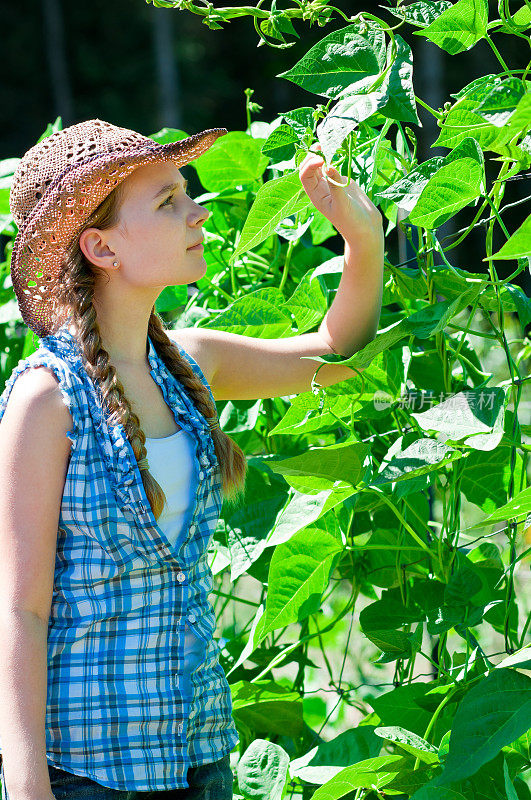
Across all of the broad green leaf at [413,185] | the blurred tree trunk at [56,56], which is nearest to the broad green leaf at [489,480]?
the broad green leaf at [413,185]

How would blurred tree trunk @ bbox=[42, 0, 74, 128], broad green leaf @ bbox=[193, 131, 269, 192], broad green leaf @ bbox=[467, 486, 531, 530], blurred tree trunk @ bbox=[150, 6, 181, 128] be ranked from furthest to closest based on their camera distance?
blurred tree trunk @ bbox=[42, 0, 74, 128], blurred tree trunk @ bbox=[150, 6, 181, 128], broad green leaf @ bbox=[193, 131, 269, 192], broad green leaf @ bbox=[467, 486, 531, 530]

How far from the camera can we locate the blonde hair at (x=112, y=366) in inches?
36.9

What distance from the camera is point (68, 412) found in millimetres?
911

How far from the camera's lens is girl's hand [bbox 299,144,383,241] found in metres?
Answer: 0.98

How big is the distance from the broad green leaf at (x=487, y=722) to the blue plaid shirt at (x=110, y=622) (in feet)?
0.95

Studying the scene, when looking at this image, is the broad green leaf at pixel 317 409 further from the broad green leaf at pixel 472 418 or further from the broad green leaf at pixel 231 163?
the broad green leaf at pixel 231 163

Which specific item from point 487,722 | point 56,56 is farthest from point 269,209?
point 56,56

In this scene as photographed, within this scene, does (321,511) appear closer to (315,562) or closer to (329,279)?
(315,562)

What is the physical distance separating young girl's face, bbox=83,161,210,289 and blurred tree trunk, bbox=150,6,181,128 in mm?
8948

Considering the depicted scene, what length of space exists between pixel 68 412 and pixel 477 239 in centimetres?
688

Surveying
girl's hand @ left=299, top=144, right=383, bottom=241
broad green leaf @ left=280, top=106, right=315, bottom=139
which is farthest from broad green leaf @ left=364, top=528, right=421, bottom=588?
broad green leaf @ left=280, top=106, right=315, bottom=139

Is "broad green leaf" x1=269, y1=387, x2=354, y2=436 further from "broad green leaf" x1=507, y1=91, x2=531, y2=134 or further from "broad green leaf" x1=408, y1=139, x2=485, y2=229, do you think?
"broad green leaf" x1=507, y1=91, x2=531, y2=134

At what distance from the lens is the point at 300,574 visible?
101 centimetres

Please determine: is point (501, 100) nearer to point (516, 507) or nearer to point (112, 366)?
point (516, 507)
